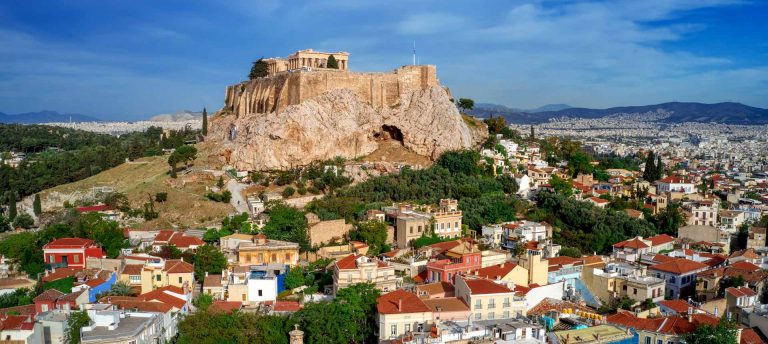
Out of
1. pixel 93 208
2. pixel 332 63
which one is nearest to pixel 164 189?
pixel 93 208

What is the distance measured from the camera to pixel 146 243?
1125 inches

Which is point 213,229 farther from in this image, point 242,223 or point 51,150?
point 51,150

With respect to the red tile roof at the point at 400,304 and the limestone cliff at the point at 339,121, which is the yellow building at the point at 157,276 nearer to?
the red tile roof at the point at 400,304

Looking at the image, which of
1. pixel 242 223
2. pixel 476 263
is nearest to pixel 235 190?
pixel 242 223

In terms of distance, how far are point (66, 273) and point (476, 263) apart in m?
14.2

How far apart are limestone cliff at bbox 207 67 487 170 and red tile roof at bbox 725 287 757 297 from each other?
21015 millimetres

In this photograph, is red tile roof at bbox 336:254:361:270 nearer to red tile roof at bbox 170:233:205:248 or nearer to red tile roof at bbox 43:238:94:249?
red tile roof at bbox 170:233:205:248

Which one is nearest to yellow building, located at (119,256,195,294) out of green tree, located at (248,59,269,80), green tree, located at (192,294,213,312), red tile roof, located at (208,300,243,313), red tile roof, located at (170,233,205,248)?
green tree, located at (192,294,213,312)

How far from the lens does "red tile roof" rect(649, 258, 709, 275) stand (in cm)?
2417

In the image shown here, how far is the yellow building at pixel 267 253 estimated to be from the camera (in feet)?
84.9

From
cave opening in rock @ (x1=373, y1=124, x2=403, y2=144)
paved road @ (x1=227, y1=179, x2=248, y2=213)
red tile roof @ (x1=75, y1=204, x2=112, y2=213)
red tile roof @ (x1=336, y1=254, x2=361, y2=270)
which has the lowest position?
red tile roof @ (x1=336, y1=254, x2=361, y2=270)

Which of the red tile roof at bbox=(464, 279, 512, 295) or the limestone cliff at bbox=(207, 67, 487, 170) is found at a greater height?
the limestone cliff at bbox=(207, 67, 487, 170)

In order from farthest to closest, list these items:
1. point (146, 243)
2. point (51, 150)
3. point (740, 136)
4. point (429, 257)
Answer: point (740, 136) < point (51, 150) < point (146, 243) < point (429, 257)

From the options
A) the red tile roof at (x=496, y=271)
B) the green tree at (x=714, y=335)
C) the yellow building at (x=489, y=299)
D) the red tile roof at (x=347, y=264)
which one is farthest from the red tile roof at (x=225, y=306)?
the green tree at (x=714, y=335)
